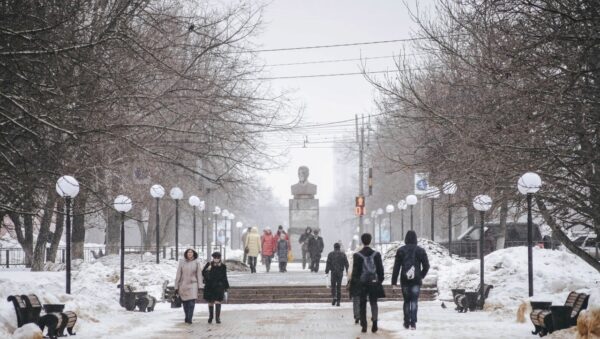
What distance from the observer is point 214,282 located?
70.8ft

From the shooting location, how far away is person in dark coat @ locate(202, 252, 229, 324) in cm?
2145

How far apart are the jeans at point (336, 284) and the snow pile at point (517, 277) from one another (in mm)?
3450

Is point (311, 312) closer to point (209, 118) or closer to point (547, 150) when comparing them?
point (209, 118)

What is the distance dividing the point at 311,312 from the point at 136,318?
4.48 meters

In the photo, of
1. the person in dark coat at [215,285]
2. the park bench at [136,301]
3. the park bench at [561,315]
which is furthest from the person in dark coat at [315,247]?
the park bench at [561,315]

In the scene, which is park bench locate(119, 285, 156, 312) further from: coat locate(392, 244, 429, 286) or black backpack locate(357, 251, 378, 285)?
coat locate(392, 244, 429, 286)

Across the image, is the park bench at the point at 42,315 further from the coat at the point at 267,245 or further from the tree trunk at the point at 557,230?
the coat at the point at 267,245

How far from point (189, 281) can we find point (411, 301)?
512cm

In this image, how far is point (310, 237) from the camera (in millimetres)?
41000

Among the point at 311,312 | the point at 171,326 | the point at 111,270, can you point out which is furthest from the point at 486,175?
the point at 111,270

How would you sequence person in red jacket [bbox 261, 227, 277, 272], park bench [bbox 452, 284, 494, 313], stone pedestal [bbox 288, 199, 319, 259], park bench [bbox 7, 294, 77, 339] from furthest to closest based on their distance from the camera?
stone pedestal [bbox 288, 199, 319, 259], person in red jacket [bbox 261, 227, 277, 272], park bench [bbox 452, 284, 494, 313], park bench [bbox 7, 294, 77, 339]

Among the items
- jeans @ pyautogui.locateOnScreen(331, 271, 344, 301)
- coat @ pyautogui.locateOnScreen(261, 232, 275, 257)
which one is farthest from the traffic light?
jeans @ pyautogui.locateOnScreen(331, 271, 344, 301)

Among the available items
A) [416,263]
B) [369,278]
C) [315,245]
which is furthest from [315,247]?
[369,278]

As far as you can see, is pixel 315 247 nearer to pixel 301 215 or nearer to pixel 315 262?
pixel 315 262
